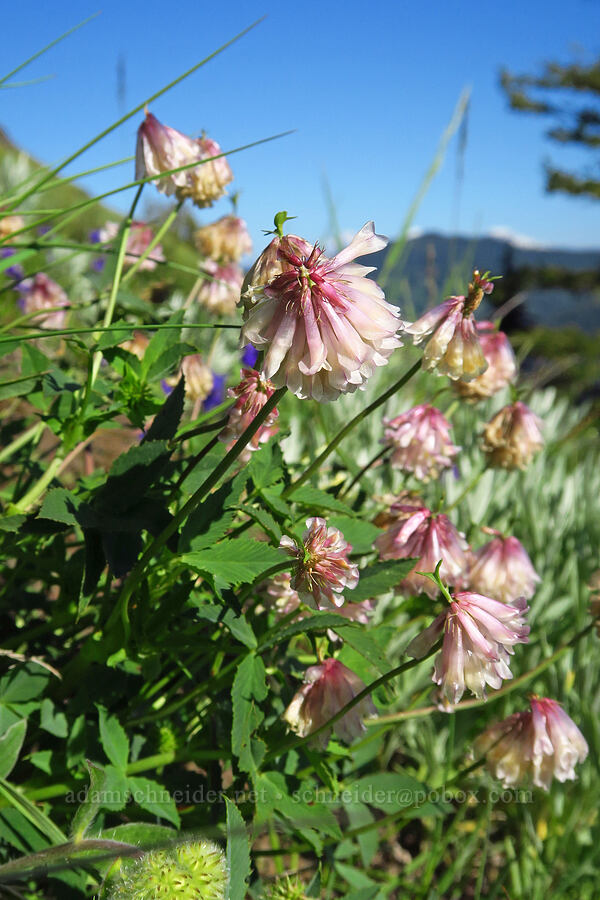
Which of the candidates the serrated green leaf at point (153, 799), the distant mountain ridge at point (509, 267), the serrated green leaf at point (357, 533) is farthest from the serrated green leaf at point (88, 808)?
the distant mountain ridge at point (509, 267)

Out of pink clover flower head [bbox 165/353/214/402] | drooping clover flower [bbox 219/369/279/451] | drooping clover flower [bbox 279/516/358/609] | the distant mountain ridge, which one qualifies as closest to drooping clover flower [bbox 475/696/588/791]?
drooping clover flower [bbox 279/516/358/609]

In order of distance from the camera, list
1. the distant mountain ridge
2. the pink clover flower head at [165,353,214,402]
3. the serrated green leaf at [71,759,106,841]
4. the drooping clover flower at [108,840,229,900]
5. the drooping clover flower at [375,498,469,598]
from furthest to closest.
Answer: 1. the distant mountain ridge
2. the pink clover flower head at [165,353,214,402]
3. the drooping clover flower at [375,498,469,598]
4. the serrated green leaf at [71,759,106,841]
5. the drooping clover flower at [108,840,229,900]

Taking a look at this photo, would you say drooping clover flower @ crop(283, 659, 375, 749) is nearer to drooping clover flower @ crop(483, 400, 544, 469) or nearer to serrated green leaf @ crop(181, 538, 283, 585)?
serrated green leaf @ crop(181, 538, 283, 585)

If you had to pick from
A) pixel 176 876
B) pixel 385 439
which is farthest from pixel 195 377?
pixel 176 876

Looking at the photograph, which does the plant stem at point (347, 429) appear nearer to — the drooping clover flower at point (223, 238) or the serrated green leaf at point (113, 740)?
the serrated green leaf at point (113, 740)

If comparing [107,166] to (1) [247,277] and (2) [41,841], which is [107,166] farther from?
(2) [41,841]
